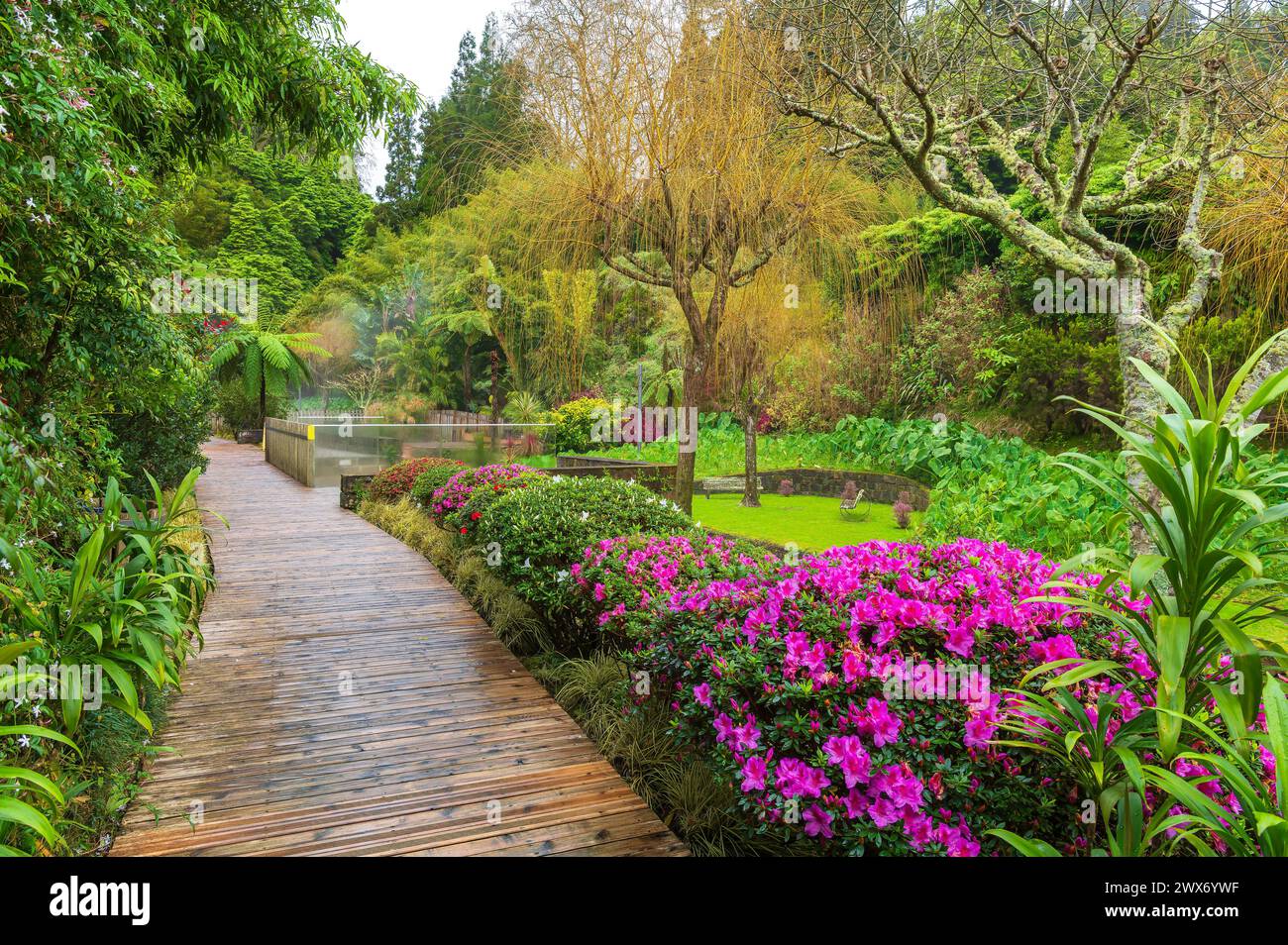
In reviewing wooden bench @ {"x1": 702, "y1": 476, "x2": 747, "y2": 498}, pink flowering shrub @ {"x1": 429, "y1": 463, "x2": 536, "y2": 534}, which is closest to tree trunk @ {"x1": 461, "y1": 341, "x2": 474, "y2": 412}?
wooden bench @ {"x1": 702, "y1": 476, "x2": 747, "y2": 498}

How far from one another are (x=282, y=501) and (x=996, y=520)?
9.31 metres

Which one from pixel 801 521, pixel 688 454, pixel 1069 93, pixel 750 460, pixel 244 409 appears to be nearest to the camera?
pixel 1069 93

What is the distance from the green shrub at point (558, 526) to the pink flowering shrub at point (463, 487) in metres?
0.85

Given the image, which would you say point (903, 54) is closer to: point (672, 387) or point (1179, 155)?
point (1179, 155)

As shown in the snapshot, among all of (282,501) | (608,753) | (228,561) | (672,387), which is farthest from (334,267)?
(608,753)

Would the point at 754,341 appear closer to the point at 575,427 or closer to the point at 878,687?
the point at 575,427

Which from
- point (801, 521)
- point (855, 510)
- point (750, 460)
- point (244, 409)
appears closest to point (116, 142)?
point (801, 521)

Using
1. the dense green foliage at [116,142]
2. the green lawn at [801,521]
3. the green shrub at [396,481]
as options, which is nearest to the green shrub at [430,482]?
the green shrub at [396,481]

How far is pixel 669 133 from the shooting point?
6.23m

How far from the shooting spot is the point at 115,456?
4.34m

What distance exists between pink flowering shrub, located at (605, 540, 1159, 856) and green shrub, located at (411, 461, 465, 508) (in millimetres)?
5490

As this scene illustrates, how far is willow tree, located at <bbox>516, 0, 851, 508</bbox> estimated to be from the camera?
19.9 feet

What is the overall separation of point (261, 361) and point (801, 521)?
51.9 ft

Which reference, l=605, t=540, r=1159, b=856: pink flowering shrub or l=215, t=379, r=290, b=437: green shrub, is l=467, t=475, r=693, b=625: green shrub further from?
l=215, t=379, r=290, b=437: green shrub
